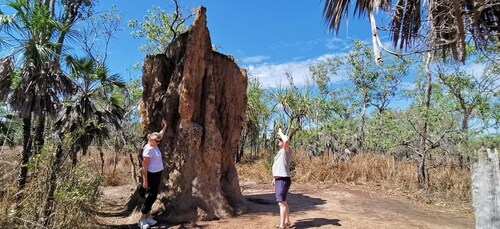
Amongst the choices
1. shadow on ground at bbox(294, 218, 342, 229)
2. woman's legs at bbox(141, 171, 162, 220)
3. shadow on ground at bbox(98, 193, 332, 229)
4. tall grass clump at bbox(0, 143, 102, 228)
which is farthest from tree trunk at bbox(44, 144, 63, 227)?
shadow on ground at bbox(294, 218, 342, 229)

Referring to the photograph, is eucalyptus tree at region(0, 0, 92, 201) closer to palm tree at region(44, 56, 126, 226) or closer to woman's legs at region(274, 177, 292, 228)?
palm tree at region(44, 56, 126, 226)

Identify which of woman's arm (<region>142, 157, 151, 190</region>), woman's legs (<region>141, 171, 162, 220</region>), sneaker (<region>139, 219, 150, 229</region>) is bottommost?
sneaker (<region>139, 219, 150, 229</region>)

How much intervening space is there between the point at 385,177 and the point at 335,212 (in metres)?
5.93

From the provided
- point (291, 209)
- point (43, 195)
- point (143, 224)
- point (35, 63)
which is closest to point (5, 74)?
point (35, 63)

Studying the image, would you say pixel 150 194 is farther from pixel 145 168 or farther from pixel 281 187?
pixel 281 187

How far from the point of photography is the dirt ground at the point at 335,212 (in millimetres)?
7070

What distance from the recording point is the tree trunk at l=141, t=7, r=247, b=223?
7352 millimetres

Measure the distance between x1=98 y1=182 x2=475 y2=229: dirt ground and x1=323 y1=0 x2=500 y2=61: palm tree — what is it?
3.80 metres

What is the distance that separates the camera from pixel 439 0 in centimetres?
433

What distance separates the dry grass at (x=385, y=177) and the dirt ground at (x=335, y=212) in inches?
39.9

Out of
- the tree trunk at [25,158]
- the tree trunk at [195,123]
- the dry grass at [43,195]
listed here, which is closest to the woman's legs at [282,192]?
the tree trunk at [195,123]

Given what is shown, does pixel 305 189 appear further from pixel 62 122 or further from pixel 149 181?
pixel 62 122

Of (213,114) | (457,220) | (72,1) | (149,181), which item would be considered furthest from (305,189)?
(72,1)

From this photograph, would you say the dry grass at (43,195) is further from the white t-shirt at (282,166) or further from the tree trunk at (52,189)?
the white t-shirt at (282,166)
